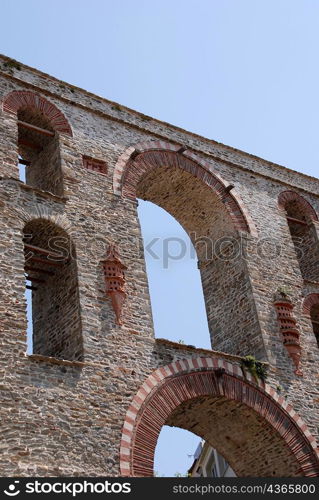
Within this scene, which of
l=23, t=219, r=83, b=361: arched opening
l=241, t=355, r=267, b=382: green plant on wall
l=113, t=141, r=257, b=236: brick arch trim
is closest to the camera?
l=23, t=219, r=83, b=361: arched opening

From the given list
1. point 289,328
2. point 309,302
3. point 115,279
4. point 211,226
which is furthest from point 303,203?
point 115,279

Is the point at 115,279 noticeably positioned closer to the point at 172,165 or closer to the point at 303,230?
the point at 172,165

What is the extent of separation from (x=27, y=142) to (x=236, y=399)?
6781 millimetres

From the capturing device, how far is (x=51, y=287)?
49.4 ft

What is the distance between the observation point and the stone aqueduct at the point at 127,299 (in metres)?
12.7

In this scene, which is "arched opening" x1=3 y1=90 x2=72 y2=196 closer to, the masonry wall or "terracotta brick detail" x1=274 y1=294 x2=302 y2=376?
the masonry wall

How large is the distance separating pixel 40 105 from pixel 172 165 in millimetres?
3220

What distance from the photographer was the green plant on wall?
15.3 metres

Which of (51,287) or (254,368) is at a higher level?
(51,287)

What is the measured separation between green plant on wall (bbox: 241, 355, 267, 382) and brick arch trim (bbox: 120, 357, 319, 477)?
5.0 inches

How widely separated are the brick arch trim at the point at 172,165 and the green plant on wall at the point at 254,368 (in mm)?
3526

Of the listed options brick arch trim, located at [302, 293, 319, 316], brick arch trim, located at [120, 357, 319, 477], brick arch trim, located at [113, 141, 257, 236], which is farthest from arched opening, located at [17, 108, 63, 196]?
brick arch trim, located at [302, 293, 319, 316]

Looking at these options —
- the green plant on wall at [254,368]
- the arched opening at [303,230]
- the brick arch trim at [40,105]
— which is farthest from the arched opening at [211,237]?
the arched opening at [303,230]

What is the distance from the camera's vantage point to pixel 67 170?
15.8 m
